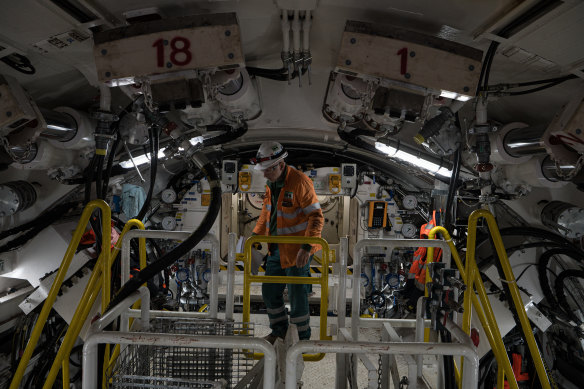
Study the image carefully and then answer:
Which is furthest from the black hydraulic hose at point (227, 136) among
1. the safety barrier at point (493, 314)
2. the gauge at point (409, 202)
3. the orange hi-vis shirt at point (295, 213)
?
the gauge at point (409, 202)

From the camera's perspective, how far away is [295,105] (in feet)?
12.5

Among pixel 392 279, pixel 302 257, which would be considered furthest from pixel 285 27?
pixel 392 279

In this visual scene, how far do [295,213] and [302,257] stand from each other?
19.3 inches

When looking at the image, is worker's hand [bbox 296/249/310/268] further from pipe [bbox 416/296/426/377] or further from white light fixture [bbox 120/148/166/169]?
white light fixture [bbox 120/148/166/169]

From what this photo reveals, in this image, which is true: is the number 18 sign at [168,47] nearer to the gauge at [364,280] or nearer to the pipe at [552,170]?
the pipe at [552,170]

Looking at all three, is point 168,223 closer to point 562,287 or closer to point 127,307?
point 127,307

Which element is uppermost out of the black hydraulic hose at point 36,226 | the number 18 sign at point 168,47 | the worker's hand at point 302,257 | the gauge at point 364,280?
the number 18 sign at point 168,47

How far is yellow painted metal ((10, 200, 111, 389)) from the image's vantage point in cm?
226

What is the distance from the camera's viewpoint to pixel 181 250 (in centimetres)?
234

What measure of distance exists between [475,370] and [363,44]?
5.55 feet

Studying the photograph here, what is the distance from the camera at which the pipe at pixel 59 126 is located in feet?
9.03

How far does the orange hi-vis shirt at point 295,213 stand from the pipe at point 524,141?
1.61 m

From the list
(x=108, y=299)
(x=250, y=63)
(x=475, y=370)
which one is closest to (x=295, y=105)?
(x=250, y=63)

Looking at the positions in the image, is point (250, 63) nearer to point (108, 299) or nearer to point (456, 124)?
point (456, 124)
